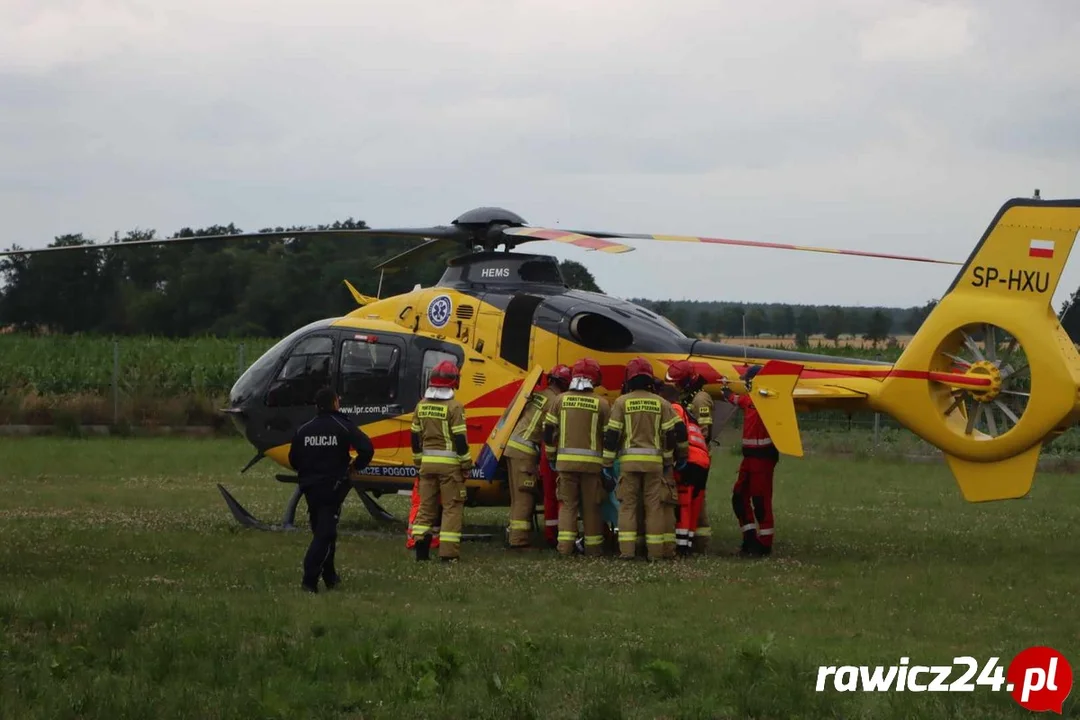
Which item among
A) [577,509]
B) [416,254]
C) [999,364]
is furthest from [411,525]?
[999,364]

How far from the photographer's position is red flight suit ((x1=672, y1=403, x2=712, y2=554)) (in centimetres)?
1467

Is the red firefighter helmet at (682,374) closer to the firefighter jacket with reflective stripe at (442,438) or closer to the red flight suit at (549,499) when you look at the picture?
the red flight suit at (549,499)

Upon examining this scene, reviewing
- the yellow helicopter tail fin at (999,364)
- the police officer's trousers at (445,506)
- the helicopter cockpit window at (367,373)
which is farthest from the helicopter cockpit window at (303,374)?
the yellow helicopter tail fin at (999,364)

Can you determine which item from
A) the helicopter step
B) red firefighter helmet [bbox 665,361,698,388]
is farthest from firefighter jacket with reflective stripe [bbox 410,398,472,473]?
red firefighter helmet [bbox 665,361,698,388]

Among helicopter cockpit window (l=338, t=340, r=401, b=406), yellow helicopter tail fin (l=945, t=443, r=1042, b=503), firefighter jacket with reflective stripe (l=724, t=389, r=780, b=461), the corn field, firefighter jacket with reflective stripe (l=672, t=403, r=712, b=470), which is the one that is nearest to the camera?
yellow helicopter tail fin (l=945, t=443, r=1042, b=503)

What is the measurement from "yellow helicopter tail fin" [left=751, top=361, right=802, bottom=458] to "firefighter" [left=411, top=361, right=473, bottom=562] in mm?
3117

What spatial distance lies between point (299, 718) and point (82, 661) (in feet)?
6.43

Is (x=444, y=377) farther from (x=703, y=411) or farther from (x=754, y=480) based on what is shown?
(x=754, y=480)

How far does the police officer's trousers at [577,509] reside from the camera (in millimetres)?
14656

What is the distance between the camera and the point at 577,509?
14.8 metres

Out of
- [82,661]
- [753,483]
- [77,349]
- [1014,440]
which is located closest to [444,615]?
[82,661]

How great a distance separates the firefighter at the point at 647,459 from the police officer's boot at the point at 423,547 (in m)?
2.01

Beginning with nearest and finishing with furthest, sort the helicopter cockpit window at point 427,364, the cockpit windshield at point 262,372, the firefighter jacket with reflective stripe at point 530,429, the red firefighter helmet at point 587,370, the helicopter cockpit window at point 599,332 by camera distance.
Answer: the red firefighter helmet at point 587,370, the firefighter jacket with reflective stripe at point 530,429, the helicopter cockpit window at point 599,332, the helicopter cockpit window at point 427,364, the cockpit windshield at point 262,372

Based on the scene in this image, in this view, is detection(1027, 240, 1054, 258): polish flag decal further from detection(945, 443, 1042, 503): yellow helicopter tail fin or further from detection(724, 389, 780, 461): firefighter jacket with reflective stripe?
detection(724, 389, 780, 461): firefighter jacket with reflective stripe
